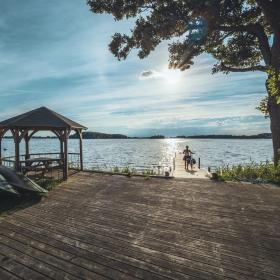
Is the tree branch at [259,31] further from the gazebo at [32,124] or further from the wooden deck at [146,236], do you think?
the gazebo at [32,124]

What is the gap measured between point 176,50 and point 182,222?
48.9ft

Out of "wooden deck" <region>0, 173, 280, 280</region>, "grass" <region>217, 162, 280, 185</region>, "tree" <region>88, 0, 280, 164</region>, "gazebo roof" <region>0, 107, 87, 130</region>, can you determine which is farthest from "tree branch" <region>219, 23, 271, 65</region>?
"gazebo roof" <region>0, 107, 87, 130</region>

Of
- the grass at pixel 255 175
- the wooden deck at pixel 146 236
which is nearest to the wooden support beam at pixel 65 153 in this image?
the wooden deck at pixel 146 236

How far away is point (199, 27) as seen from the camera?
18.5 metres

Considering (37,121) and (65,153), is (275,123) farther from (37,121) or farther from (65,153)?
(37,121)

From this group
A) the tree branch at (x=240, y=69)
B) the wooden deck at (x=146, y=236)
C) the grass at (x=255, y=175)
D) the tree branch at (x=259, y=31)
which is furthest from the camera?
the tree branch at (x=240, y=69)

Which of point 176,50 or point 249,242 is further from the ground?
point 176,50

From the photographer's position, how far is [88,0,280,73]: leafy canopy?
1712 cm

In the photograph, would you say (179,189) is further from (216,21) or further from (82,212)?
(216,21)

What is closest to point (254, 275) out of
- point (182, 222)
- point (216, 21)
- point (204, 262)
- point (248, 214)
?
point (204, 262)

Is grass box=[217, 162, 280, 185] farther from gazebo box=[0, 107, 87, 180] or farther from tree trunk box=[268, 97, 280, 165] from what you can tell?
gazebo box=[0, 107, 87, 180]

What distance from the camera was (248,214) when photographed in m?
9.49

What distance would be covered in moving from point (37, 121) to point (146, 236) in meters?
11.5

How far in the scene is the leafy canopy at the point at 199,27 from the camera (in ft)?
56.2
